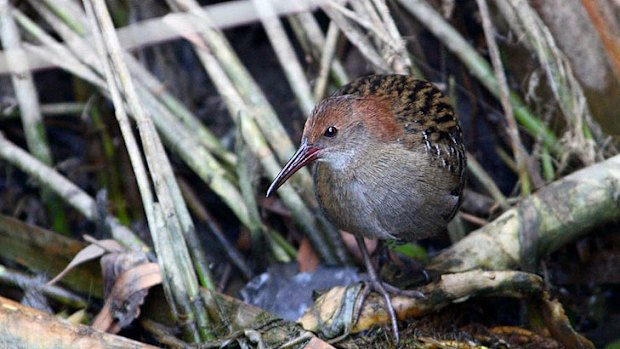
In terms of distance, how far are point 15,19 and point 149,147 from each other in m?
1.35

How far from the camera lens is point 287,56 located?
4.35 metres

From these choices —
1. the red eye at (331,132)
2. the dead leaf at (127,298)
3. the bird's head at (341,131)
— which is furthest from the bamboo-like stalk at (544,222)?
the dead leaf at (127,298)

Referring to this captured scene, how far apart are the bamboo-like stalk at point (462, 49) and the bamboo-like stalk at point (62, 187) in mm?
1699

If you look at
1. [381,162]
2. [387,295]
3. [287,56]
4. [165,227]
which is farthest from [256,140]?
[387,295]

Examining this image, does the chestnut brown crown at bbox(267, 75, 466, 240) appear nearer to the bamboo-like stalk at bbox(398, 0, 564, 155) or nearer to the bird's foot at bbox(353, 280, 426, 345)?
the bird's foot at bbox(353, 280, 426, 345)

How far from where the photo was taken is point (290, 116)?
473cm

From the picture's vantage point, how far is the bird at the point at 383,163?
3383 mm

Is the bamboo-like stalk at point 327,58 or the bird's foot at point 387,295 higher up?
the bamboo-like stalk at point 327,58

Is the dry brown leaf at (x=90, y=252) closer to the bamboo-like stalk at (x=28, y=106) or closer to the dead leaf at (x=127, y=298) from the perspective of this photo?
the dead leaf at (x=127, y=298)

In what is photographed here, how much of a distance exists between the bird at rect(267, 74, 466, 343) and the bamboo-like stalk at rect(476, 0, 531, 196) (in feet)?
1.94

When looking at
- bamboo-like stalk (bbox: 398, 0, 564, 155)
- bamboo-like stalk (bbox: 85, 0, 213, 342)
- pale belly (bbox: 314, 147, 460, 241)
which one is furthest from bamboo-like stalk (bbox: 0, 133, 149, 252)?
bamboo-like stalk (bbox: 398, 0, 564, 155)

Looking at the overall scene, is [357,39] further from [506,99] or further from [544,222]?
[544,222]

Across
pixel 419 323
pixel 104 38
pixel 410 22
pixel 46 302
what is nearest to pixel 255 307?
pixel 419 323

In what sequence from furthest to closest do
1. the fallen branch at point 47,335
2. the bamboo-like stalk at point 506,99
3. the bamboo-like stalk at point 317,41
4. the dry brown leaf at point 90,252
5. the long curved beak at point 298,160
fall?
the bamboo-like stalk at point 317,41 < the bamboo-like stalk at point 506,99 < the dry brown leaf at point 90,252 < the long curved beak at point 298,160 < the fallen branch at point 47,335
